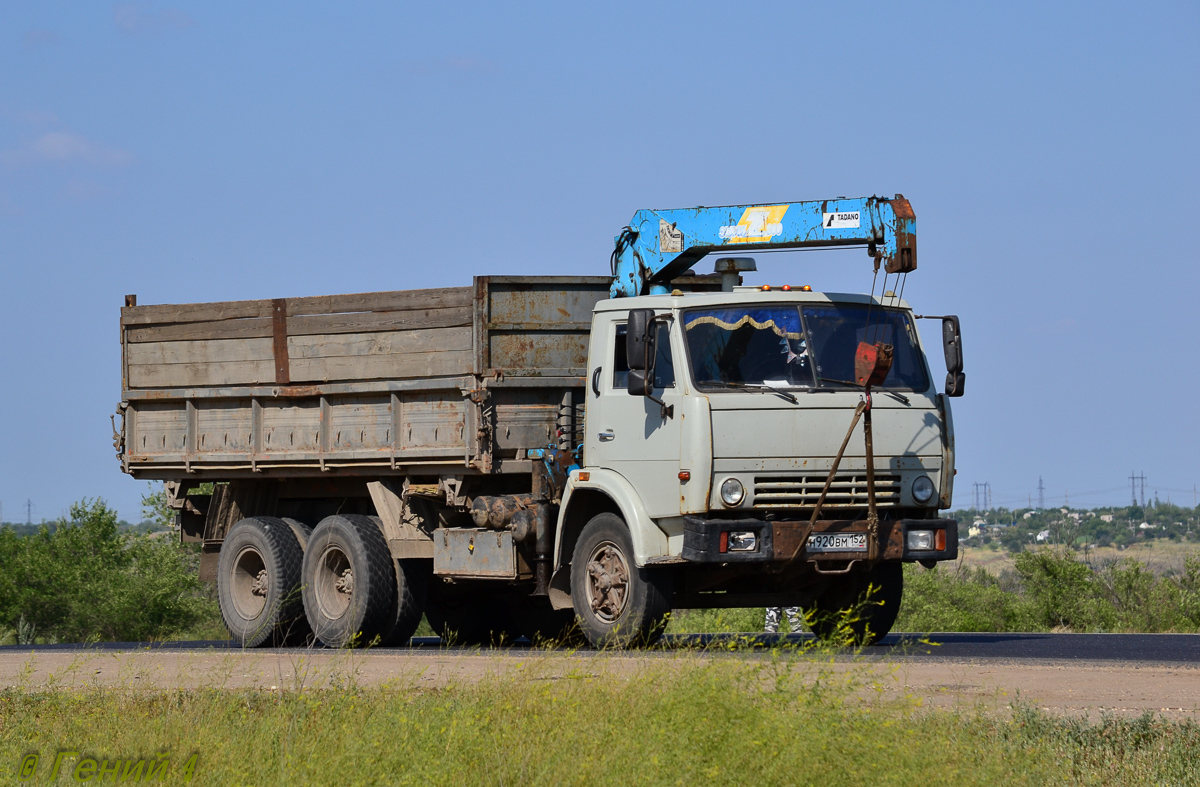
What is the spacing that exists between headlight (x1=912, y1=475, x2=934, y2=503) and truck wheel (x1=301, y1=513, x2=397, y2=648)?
517cm

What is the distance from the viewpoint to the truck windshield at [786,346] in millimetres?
11289

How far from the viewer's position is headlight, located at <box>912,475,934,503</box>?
11.4 metres

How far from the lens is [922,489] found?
11.4m

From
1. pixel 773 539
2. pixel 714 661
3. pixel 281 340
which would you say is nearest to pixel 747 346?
pixel 773 539

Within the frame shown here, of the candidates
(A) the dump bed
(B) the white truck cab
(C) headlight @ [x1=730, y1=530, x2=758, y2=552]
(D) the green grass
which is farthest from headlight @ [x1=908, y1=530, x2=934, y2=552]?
(D) the green grass

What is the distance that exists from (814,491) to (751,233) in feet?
8.05

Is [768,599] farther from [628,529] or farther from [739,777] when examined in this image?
[739,777]

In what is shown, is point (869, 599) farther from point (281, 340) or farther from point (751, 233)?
point (281, 340)

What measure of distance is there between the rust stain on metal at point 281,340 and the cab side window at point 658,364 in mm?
4038

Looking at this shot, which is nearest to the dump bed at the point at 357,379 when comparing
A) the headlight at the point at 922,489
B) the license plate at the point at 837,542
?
the license plate at the point at 837,542

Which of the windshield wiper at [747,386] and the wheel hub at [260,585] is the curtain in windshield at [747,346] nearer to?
the windshield wiper at [747,386]

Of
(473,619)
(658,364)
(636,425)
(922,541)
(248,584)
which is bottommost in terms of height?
(473,619)

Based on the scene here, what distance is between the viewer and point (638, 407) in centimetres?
1163

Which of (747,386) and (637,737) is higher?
(747,386)
